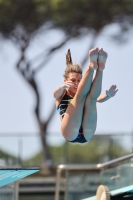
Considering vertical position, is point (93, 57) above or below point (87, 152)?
below

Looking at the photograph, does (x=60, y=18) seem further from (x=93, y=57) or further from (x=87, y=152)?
(x=93, y=57)

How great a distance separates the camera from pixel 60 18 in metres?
16.4

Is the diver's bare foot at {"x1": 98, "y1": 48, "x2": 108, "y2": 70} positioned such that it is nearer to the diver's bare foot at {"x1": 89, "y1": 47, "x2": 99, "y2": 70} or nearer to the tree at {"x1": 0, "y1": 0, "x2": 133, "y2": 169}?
the diver's bare foot at {"x1": 89, "y1": 47, "x2": 99, "y2": 70}

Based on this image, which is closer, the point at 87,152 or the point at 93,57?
the point at 93,57

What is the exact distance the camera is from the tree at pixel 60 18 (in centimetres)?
1598

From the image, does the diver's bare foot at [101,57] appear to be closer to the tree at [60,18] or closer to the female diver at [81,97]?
the female diver at [81,97]

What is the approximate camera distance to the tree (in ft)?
52.4

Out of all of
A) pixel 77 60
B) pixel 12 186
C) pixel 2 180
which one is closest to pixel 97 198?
pixel 12 186

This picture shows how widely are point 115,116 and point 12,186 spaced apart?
9.38 metres

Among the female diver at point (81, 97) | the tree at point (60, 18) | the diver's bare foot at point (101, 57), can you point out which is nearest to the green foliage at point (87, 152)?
the tree at point (60, 18)

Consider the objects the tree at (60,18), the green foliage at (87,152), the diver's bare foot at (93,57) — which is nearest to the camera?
the diver's bare foot at (93,57)

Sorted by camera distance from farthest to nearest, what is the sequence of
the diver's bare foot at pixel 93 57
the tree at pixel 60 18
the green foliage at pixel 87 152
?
the tree at pixel 60 18
the green foliage at pixel 87 152
the diver's bare foot at pixel 93 57

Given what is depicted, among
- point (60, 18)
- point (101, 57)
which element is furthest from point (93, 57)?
point (60, 18)

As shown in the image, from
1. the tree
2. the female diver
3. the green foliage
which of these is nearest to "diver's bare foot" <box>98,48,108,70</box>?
the female diver
